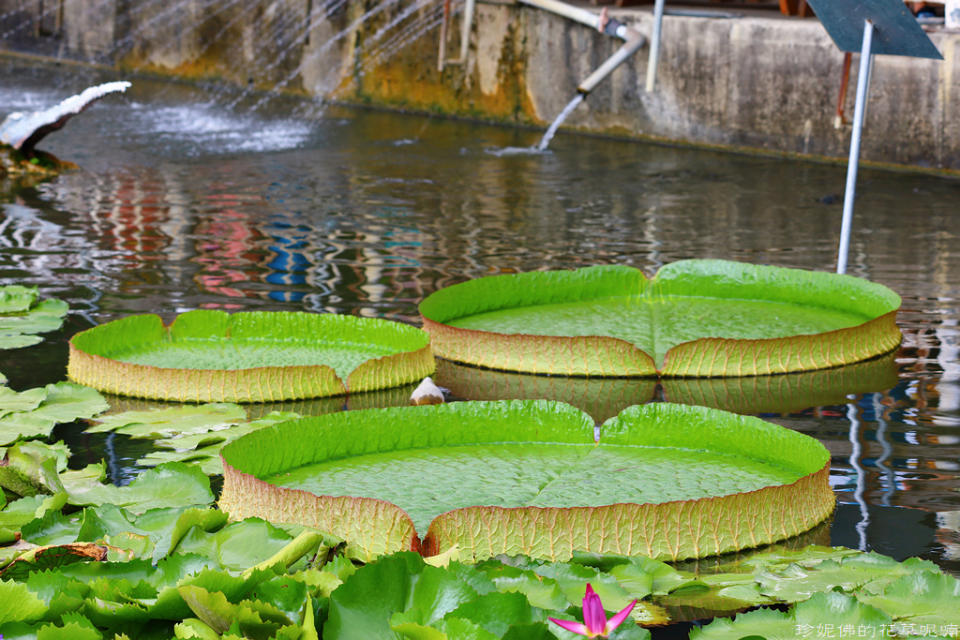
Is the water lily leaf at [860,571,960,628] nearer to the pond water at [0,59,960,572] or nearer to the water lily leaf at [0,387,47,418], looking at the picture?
the pond water at [0,59,960,572]

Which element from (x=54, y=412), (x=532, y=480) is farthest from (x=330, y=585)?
(x=54, y=412)

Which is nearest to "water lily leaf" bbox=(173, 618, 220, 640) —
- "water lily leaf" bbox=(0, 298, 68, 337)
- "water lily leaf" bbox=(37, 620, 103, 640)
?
"water lily leaf" bbox=(37, 620, 103, 640)

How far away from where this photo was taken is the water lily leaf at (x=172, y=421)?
3.68 metres

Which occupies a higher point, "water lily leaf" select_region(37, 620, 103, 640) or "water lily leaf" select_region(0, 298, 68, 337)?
"water lily leaf" select_region(37, 620, 103, 640)

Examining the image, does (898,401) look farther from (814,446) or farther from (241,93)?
(241,93)

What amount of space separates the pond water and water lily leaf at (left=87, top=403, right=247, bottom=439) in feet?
0.26

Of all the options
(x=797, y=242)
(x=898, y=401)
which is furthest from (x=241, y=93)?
(x=898, y=401)

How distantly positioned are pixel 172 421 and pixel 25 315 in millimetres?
1521

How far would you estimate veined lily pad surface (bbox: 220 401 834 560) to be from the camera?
105 inches

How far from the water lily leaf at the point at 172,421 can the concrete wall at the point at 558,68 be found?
6.93 meters

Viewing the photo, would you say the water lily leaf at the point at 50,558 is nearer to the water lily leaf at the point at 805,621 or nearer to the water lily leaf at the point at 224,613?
the water lily leaf at the point at 224,613

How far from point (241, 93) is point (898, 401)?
38.1 ft

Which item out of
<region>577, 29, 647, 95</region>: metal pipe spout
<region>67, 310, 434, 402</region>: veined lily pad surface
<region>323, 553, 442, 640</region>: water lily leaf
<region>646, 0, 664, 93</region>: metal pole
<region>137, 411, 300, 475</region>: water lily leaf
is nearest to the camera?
<region>323, 553, 442, 640</region>: water lily leaf

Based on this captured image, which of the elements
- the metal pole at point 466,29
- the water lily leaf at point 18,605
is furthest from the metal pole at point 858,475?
the metal pole at point 466,29
